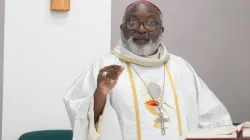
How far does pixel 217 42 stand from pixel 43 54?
1.80 metres

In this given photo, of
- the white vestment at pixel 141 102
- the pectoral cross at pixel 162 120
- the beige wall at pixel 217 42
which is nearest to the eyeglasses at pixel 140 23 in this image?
the white vestment at pixel 141 102

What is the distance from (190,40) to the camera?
13.3 ft

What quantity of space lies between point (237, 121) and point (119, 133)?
218cm

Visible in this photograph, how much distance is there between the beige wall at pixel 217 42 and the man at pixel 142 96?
138 centimetres

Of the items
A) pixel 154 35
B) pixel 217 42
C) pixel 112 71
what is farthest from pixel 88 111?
pixel 217 42

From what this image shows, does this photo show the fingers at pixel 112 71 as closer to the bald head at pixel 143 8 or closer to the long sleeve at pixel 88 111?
the long sleeve at pixel 88 111

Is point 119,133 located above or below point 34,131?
above

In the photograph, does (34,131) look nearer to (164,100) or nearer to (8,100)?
(8,100)

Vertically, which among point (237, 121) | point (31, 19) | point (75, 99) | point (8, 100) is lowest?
point (237, 121)

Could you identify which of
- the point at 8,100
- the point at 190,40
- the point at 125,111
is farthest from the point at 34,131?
the point at 190,40

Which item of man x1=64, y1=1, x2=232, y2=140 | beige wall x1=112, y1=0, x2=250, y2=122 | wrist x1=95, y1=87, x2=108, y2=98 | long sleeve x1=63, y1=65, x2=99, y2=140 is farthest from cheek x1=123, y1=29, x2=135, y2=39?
beige wall x1=112, y1=0, x2=250, y2=122

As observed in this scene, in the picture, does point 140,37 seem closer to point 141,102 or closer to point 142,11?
point 142,11

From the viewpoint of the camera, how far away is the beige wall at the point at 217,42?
13.2ft

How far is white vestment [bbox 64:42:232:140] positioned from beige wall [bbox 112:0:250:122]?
Answer: 137cm
